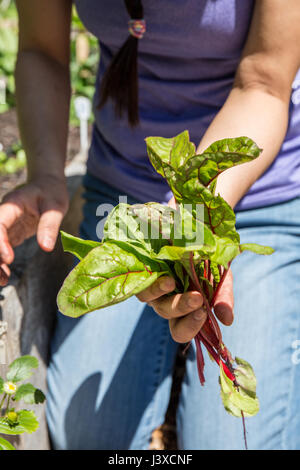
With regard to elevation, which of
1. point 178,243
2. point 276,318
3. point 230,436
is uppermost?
point 178,243

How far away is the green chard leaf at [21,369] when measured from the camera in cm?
84

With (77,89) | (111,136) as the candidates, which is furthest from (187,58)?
(77,89)

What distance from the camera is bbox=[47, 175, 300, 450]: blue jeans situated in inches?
40.9

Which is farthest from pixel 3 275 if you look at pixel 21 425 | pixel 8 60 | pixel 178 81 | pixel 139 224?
pixel 8 60

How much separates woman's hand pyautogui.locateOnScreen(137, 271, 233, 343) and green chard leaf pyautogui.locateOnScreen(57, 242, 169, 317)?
0.19ft

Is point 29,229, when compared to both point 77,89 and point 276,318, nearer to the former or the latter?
point 276,318

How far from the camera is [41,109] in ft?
4.04

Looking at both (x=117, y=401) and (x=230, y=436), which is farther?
(x=117, y=401)

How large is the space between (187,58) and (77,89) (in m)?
1.84

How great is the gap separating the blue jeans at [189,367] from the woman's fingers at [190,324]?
1.24 ft

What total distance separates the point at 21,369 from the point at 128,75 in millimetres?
713

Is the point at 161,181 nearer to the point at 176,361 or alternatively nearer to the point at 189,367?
the point at 189,367

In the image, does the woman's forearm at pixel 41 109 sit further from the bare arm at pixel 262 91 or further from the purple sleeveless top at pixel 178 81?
the bare arm at pixel 262 91
